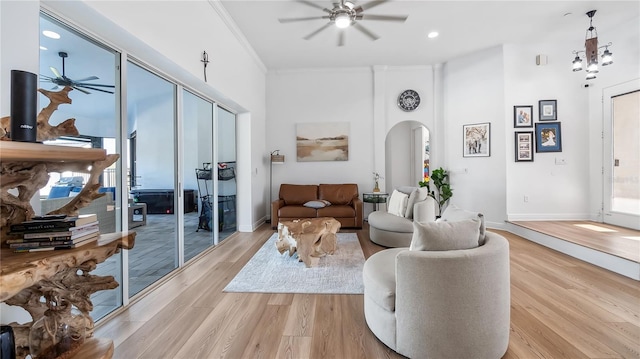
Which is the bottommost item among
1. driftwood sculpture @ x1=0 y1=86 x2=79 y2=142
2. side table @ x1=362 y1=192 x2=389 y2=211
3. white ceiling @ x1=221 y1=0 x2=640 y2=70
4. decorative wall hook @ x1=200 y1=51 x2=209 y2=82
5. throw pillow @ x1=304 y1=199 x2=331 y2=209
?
throw pillow @ x1=304 y1=199 x2=331 y2=209

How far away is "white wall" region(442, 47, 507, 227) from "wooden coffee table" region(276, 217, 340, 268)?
344 centimetres

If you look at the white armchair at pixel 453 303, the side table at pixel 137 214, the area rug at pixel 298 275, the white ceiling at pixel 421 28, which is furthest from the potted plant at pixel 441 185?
the side table at pixel 137 214

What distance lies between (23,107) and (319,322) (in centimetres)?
212

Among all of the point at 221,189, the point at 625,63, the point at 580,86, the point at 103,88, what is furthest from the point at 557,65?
the point at 103,88

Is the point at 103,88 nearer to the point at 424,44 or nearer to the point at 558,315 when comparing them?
the point at 558,315

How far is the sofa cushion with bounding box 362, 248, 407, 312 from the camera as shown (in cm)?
173

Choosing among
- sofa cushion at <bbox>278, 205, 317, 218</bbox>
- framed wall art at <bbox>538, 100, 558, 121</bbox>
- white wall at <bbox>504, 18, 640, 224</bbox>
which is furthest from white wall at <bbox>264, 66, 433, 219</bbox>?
framed wall art at <bbox>538, 100, 558, 121</bbox>

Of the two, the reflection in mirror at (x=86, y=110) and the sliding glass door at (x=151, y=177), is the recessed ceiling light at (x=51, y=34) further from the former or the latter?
the sliding glass door at (x=151, y=177)

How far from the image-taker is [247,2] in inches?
140

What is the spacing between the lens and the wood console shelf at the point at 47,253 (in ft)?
3.10

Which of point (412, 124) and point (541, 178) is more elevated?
point (412, 124)

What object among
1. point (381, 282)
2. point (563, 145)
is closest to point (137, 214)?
point (381, 282)

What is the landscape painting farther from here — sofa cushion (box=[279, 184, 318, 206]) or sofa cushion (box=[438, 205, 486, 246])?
sofa cushion (box=[438, 205, 486, 246])

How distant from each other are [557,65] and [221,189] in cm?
661
